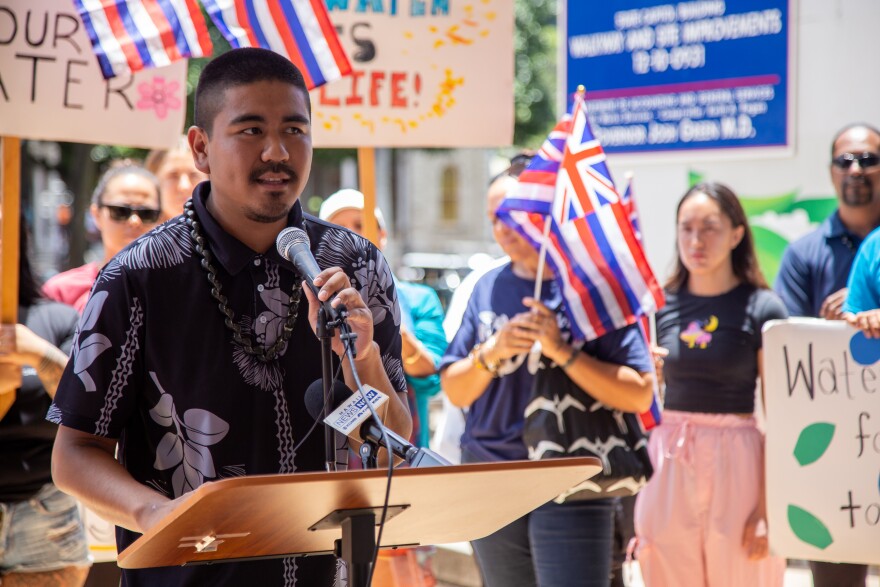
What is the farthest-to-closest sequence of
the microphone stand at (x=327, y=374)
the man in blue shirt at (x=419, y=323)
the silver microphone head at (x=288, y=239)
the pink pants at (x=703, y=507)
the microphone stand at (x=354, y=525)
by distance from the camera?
the man in blue shirt at (x=419, y=323)
the pink pants at (x=703, y=507)
the silver microphone head at (x=288, y=239)
the microphone stand at (x=327, y=374)
the microphone stand at (x=354, y=525)

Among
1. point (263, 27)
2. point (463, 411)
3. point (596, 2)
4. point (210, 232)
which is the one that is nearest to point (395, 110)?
point (263, 27)

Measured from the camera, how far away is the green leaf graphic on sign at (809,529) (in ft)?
16.7

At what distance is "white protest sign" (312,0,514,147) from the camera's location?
16.3 ft

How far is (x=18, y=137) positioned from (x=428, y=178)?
4584cm

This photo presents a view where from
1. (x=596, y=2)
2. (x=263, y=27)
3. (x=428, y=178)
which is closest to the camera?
(x=263, y=27)

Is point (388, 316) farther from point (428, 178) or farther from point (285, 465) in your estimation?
point (428, 178)

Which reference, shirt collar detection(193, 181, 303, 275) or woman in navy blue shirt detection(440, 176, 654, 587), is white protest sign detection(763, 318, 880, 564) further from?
shirt collar detection(193, 181, 303, 275)

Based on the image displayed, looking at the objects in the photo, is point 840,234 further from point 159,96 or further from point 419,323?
point 159,96

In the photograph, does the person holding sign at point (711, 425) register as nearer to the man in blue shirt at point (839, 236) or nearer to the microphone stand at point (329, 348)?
the man in blue shirt at point (839, 236)

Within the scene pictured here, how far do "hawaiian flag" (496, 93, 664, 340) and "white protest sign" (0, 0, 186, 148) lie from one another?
171cm

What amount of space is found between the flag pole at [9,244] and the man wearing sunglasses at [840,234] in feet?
13.3

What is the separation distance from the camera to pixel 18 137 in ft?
15.3

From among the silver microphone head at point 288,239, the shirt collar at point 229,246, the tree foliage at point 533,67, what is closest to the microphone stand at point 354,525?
the silver microphone head at point 288,239

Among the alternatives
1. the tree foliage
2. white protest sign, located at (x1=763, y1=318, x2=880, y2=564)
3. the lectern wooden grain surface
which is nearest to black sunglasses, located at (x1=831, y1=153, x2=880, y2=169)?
white protest sign, located at (x1=763, y1=318, x2=880, y2=564)
